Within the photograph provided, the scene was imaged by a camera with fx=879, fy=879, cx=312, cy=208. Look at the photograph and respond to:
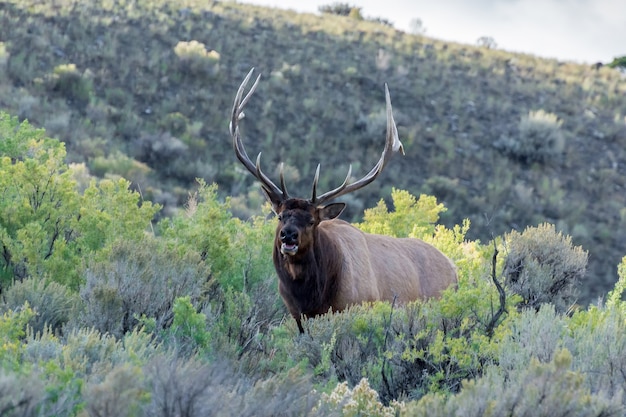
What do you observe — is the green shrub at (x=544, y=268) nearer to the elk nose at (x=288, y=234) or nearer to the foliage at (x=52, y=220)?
the elk nose at (x=288, y=234)

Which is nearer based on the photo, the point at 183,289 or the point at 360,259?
the point at 183,289

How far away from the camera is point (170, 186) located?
2061cm

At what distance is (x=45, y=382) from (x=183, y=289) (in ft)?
9.52

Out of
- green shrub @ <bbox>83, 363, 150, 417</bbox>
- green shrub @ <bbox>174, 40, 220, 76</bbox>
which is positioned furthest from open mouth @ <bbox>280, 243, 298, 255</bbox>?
green shrub @ <bbox>174, 40, 220, 76</bbox>

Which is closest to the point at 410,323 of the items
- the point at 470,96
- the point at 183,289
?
the point at 183,289

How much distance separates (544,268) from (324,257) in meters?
3.34

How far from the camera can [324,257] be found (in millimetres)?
7738

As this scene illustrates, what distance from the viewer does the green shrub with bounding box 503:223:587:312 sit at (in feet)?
31.5

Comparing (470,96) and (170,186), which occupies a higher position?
(470,96)

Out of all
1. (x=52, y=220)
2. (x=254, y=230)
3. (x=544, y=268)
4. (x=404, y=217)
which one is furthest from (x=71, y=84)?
(x=544, y=268)

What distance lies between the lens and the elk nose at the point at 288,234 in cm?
732

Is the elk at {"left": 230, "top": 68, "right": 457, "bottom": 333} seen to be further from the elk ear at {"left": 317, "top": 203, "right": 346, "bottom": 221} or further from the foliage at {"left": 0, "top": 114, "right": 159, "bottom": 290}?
the foliage at {"left": 0, "top": 114, "right": 159, "bottom": 290}

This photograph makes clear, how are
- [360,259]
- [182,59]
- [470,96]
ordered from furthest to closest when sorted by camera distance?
[470,96] < [182,59] < [360,259]

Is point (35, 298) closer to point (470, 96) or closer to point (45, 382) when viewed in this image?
point (45, 382)
